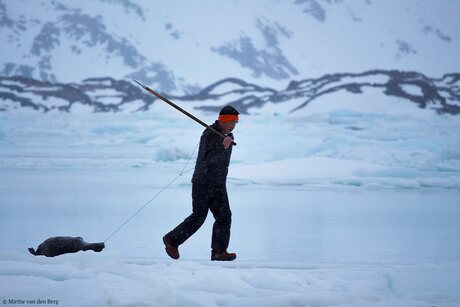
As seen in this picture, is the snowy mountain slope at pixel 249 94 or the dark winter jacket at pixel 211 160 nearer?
the dark winter jacket at pixel 211 160

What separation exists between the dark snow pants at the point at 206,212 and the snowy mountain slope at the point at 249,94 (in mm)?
8410

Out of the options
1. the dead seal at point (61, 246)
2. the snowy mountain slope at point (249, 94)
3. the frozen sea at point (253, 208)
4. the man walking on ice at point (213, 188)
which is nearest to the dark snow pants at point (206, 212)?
the man walking on ice at point (213, 188)

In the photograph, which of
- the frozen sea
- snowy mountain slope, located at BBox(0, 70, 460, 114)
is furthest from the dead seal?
snowy mountain slope, located at BBox(0, 70, 460, 114)

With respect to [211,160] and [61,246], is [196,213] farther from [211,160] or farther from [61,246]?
[61,246]

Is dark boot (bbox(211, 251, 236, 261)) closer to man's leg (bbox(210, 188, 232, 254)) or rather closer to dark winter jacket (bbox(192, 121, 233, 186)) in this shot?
man's leg (bbox(210, 188, 232, 254))

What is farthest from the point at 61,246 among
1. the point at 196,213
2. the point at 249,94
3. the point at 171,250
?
the point at 249,94

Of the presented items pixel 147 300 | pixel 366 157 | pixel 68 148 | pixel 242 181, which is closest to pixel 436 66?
pixel 366 157

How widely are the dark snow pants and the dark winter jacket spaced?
0.03 m

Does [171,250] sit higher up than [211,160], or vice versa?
[211,160]

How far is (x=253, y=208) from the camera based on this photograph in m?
5.06

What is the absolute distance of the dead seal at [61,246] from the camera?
108 inches

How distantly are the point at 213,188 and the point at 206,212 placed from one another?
Answer: 0.37 feet

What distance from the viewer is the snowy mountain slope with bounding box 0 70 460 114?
11141 millimetres

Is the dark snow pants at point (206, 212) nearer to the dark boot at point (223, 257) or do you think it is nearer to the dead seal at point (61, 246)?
the dark boot at point (223, 257)
